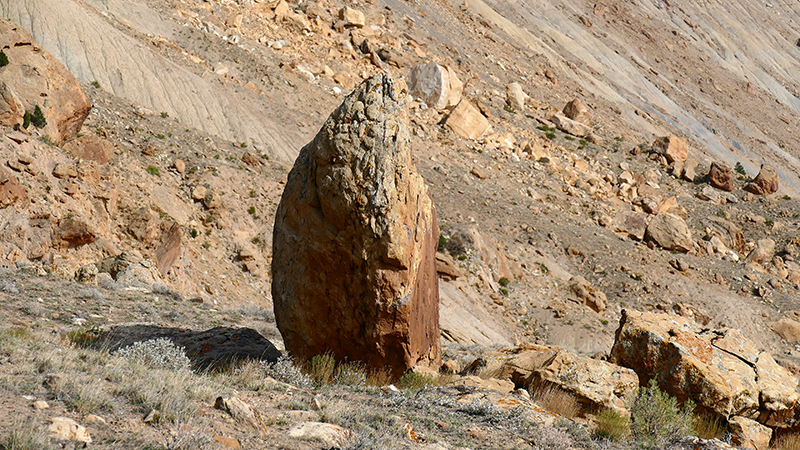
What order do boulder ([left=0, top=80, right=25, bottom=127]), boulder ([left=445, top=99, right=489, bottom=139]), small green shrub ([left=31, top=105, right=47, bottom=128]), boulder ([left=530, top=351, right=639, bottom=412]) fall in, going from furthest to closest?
boulder ([left=445, top=99, right=489, bottom=139]) → small green shrub ([left=31, top=105, right=47, bottom=128]) → boulder ([left=0, top=80, right=25, bottom=127]) → boulder ([left=530, top=351, right=639, bottom=412])

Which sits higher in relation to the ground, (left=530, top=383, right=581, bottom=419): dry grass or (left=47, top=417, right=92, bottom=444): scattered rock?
(left=530, top=383, right=581, bottom=419): dry grass

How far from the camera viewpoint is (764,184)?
47281 mm

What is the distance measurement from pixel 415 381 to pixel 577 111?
1812 inches

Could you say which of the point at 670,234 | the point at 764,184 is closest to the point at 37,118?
the point at 670,234

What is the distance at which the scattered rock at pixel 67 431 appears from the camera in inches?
181

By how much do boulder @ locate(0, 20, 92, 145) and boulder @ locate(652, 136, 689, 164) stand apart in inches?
1675

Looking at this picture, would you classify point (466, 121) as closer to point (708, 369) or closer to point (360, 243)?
point (708, 369)

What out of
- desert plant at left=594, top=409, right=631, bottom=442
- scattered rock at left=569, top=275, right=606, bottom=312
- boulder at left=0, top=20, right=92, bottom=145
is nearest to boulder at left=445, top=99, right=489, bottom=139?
scattered rock at left=569, top=275, right=606, bottom=312

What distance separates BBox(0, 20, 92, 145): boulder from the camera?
20000mm

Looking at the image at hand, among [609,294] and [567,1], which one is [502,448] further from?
[567,1]

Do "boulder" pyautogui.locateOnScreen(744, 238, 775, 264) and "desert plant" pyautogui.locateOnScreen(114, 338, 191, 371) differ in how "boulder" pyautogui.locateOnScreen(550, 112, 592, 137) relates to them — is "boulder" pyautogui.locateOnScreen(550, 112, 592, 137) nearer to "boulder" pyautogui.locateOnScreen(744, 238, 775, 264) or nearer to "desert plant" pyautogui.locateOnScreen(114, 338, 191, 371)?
"boulder" pyautogui.locateOnScreen(744, 238, 775, 264)

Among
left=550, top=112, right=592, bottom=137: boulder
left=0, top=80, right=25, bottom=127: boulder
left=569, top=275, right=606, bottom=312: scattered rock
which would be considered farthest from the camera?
left=550, top=112, right=592, bottom=137: boulder

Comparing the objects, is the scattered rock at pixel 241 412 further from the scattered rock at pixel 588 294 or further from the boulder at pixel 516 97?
the boulder at pixel 516 97

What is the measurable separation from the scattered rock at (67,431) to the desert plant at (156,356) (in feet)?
8.62
